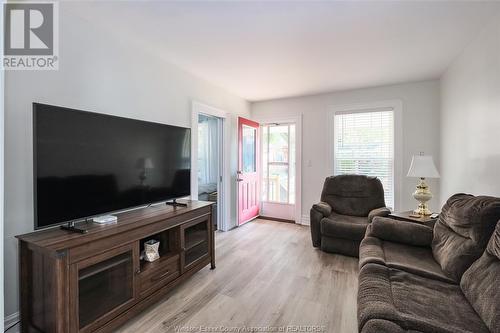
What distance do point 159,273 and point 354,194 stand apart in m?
2.77

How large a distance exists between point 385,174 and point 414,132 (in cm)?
76

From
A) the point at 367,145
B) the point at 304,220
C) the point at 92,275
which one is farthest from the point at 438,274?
the point at 304,220

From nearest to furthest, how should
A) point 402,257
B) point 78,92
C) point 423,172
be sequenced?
point 402,257 → point 78,92 → point 423,172

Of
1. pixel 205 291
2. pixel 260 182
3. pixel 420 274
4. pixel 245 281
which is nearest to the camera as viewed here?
pixel 420 274

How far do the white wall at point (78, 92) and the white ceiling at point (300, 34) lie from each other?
0.55 feet

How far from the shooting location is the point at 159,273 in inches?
80.7

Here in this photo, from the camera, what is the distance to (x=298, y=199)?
180 inches

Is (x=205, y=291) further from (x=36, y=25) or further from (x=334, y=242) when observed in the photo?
(x=36, y=25)

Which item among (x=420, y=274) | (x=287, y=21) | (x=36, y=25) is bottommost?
(x=420, y=274)

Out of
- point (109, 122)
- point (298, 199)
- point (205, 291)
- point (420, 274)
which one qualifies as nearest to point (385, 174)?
point (298, 199)

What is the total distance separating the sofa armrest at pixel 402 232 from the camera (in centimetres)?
215

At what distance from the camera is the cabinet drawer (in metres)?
1.92

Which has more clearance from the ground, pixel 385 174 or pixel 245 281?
pixel 385 174

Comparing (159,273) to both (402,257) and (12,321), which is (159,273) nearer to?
(12,321)
